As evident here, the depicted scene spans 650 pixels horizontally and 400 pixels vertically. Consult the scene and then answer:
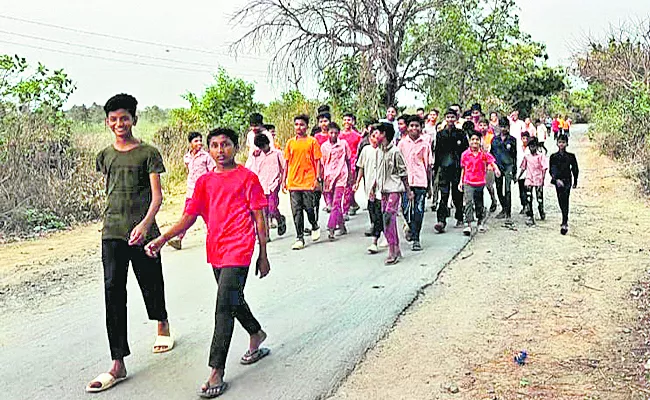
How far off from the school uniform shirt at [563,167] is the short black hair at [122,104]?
7.12 metres

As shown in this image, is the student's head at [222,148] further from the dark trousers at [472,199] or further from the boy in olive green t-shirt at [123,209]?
the dark trousers at [472,199]

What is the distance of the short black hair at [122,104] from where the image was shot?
516 cm

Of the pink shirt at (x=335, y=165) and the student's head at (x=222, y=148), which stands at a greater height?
the student's head at (x=222, y=148)

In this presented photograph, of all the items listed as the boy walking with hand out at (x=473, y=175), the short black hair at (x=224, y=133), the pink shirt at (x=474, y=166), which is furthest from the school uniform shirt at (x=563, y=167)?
the short black hair at (x=224, y=133)

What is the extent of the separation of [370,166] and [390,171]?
0.88ft

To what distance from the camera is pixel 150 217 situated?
5168 millimetres

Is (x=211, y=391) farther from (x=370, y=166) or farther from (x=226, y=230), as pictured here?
(x=370, y=166)

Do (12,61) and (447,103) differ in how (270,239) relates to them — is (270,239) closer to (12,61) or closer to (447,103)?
(12,61)

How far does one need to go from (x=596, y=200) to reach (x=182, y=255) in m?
9.02

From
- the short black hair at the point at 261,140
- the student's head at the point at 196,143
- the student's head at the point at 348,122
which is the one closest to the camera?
the student's head at the point at 196,143

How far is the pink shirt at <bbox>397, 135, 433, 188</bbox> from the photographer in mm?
10008

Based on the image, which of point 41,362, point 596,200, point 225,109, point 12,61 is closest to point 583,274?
point 41,362

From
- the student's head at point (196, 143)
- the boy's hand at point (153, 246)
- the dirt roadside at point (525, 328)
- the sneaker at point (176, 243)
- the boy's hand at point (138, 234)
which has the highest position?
the student's head at point (196, 143)

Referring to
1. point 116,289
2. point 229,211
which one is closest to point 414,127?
point 229,211
